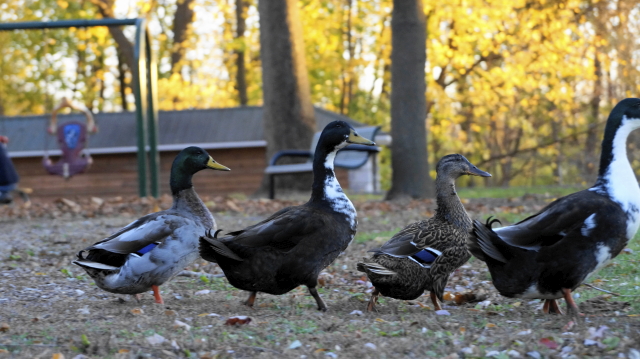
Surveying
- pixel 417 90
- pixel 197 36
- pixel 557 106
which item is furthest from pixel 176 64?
pixel 417 90

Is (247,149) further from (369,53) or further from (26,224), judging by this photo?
(26,224)

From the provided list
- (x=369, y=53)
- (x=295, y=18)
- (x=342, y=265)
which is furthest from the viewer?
(x=369, y=53)

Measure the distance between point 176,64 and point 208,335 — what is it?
85.0ft

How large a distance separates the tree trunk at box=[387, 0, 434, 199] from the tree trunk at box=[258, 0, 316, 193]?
2.67 meters

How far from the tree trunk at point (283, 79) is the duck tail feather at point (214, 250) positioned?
32.5ft

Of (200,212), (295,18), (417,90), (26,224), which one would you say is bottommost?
(26,224)

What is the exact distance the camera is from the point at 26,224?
32.9 feet

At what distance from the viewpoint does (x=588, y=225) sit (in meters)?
4.20

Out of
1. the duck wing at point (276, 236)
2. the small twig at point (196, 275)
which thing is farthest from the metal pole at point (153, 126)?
the duck wing at point (276, 236)

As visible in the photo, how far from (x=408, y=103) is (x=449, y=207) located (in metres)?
7.91

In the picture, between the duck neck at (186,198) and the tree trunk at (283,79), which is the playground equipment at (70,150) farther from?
the duck neck at (186,198)

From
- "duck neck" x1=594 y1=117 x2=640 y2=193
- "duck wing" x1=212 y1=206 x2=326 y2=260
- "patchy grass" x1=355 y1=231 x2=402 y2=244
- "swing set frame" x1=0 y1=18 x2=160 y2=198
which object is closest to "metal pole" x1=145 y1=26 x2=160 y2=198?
"swing set frame" x1=0 y1=18 x2=160 y2=198

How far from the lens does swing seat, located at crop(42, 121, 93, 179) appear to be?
55.3ft

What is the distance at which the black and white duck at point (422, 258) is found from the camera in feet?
Answer: 14.8
